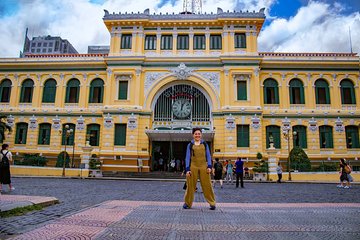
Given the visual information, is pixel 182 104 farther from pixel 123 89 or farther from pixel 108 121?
pixel 108 121

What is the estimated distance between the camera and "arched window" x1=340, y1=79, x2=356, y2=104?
28078mm

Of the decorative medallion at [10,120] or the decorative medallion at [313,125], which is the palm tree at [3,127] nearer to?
the decorative medallion at [10,120]

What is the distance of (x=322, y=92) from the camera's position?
92.8ft

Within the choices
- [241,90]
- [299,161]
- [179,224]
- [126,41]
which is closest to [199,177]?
[179,224]

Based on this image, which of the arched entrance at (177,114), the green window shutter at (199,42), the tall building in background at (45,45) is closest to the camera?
the arched entrance at (177,114)

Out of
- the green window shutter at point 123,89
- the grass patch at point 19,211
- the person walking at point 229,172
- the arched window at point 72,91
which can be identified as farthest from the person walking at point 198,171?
the arched window at point 72,91

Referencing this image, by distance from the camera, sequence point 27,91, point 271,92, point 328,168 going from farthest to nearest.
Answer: point 27,91 < point 271,92 < point 328,168

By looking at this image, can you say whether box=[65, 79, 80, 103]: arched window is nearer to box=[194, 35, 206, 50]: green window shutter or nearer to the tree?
box=[194, 35, 206, 50]: green window shutter

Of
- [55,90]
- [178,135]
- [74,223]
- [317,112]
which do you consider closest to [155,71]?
[178,135]

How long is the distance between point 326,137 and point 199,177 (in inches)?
955

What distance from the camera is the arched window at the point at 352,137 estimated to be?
27266mm

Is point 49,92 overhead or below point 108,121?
overhead

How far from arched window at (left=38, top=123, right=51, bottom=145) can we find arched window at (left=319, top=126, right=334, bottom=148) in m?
25.8

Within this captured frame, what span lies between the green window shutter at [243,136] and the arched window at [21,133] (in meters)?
20.7
